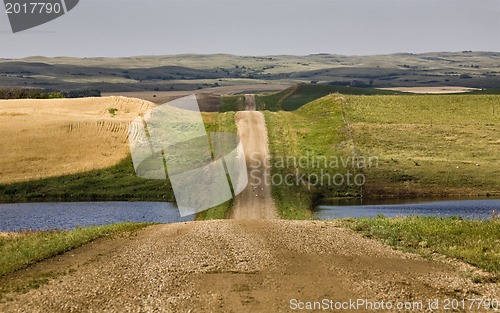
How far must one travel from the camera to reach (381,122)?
9144 centimetres

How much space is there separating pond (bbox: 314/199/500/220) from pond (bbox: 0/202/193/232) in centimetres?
1235

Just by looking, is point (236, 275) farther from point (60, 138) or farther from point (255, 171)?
point (60, 138)

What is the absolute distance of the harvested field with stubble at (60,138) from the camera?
7494 centimetres

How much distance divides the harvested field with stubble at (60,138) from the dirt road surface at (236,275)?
46.1 m

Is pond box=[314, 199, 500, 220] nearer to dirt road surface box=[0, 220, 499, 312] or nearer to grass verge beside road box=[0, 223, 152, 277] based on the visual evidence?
grass verge beside road box=[0, 223, 152, 277]

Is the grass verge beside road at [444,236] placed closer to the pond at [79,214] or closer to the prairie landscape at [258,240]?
the prairie landscape at [258,240]

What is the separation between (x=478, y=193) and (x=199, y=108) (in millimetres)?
55706

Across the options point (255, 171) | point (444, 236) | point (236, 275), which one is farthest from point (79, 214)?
point (236, 275)

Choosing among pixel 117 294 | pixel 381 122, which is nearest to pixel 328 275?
pixel 117 294

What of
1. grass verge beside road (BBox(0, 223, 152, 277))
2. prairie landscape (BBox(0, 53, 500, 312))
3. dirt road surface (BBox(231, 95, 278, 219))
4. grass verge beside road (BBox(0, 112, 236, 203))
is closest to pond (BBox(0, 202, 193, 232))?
grass verge beside road (BBox(0, 112, 236, 203))

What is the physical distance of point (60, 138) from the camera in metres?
82.8

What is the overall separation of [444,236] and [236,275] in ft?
34.8

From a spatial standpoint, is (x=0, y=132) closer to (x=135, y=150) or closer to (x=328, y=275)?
(x=135, y=150)

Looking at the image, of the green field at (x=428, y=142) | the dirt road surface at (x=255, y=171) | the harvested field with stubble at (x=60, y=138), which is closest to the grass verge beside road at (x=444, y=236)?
the dirt road surface at (x=255, y=171)
